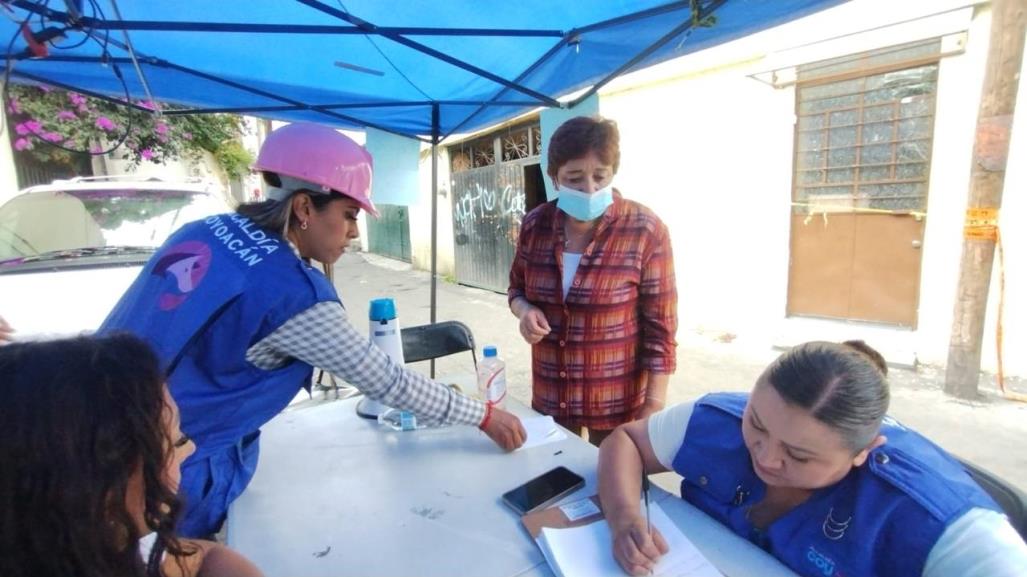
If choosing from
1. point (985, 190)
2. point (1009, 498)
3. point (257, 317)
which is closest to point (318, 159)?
point (257, 317)

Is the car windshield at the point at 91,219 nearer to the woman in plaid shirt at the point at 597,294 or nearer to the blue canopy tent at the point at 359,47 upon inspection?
the blue canopy tent at the point at 359,47

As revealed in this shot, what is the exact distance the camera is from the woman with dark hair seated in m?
0.62

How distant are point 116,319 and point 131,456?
74 cm

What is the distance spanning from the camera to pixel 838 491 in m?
1.01

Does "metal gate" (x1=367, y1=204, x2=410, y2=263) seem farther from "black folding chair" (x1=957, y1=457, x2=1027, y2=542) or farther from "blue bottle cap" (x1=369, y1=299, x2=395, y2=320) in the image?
"black folding chair" (x1=957, y1=457, x2=1027, y2=542)

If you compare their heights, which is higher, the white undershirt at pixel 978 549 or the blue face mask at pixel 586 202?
the blue face mask at pixel 586 202

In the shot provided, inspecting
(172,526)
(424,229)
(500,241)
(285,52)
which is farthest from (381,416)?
(424,229)

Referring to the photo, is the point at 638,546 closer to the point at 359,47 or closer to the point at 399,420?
the point at 399,420

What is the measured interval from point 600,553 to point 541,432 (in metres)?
0.58

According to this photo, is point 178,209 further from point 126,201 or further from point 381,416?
point 381,416

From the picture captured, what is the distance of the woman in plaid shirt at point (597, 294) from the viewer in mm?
1773

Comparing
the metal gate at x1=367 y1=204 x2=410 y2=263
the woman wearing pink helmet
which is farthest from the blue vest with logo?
the metal gate at x1=367 y1=204 x2=410 y2=263

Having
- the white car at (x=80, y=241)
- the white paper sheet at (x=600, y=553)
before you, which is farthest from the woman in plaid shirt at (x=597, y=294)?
the white car at (x=80, y=241)

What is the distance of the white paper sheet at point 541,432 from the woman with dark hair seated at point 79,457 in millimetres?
1008
